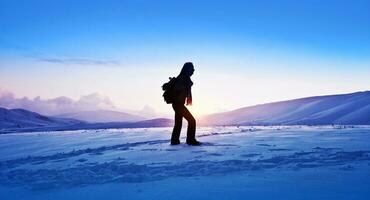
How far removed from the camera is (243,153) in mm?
6660

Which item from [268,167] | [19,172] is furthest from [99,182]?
[268,167]

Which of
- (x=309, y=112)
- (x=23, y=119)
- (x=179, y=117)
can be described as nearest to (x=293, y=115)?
(x=309, y=112)

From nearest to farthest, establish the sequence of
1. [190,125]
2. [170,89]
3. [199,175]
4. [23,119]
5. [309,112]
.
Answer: [199,175], [190,125], [170,89], [309,112], [23,119]

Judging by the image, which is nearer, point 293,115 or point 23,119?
point 293,115

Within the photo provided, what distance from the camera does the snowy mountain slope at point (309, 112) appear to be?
2001cm

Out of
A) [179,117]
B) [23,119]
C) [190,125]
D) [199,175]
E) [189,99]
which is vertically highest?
[23,119]

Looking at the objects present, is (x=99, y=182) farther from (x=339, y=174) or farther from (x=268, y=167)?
(x=339, y=174)

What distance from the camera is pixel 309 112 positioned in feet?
77.6

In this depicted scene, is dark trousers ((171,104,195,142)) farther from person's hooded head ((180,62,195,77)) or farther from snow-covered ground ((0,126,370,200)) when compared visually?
snow-covered ground ((0,126,370,200))

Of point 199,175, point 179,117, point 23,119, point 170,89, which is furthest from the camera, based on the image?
point 23,119

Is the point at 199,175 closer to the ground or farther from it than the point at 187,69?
closer to the ground

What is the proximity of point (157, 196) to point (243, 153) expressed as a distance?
3.02 meters

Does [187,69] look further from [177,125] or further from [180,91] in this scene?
[177,125]

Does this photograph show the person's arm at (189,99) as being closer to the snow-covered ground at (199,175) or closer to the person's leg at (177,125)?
the person's leg at (177,125)
